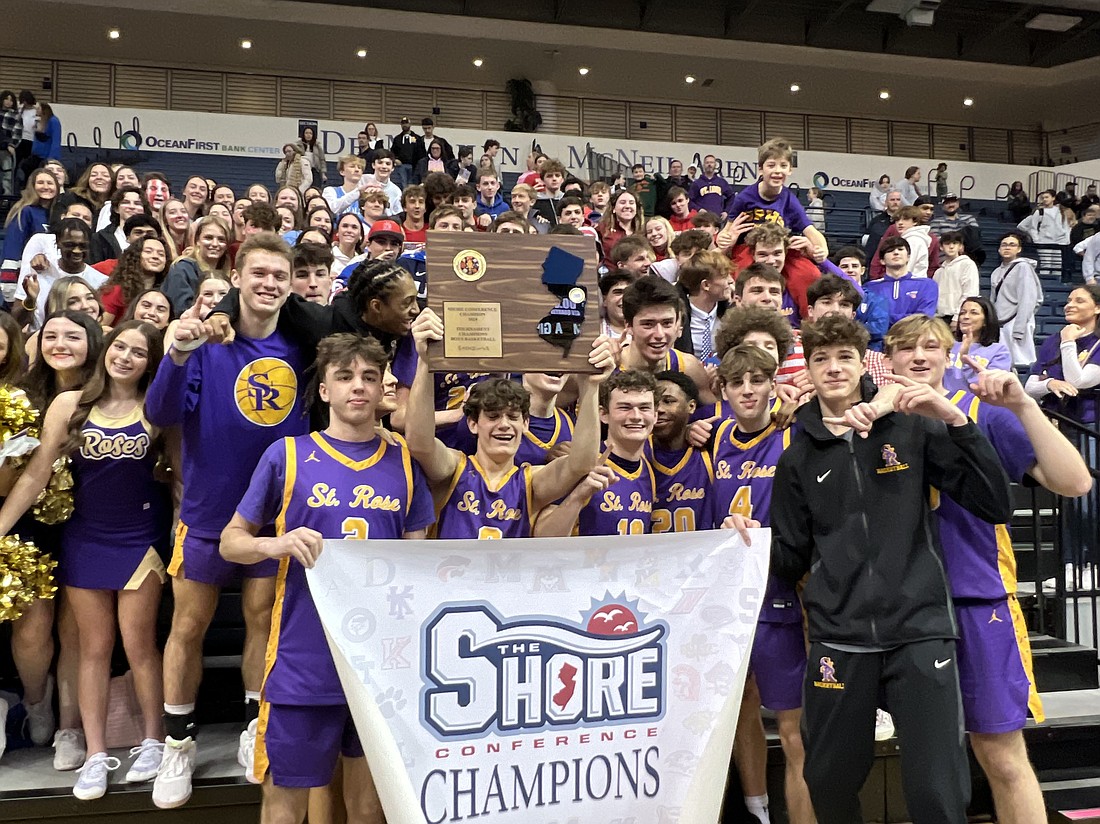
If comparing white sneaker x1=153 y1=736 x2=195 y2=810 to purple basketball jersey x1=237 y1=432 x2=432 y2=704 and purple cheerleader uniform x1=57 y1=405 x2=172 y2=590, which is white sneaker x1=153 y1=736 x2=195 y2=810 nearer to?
purple cheerleader uniform x1=57 y1=405 x2=172 y2=590

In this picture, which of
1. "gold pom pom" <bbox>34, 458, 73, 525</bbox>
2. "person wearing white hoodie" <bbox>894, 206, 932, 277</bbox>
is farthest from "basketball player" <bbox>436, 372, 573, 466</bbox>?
"person wearing white hoodie" <bbox>894, 206, 932, 277</bbox>

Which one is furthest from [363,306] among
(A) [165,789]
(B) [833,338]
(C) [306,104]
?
(C) [306,104]

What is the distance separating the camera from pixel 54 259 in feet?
20.3

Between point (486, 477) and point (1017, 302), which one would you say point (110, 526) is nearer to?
point (486, 477)

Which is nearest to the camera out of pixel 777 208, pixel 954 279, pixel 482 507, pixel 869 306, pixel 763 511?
pixel 482 507

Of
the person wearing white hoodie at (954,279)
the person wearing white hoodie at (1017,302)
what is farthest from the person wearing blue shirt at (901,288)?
the person wearing white hoodie at (1017,302)

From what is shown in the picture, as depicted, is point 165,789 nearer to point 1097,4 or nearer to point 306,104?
point 306,104

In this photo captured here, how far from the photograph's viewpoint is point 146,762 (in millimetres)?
3506

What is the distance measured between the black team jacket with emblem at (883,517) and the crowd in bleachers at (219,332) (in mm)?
316

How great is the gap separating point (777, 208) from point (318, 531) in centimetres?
412

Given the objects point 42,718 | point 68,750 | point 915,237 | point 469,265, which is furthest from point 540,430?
point 915,237

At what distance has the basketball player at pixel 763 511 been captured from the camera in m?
3.47

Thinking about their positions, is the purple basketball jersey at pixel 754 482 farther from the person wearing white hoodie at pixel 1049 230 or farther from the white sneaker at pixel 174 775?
the person wearing white hoodie at pixel 1049 230

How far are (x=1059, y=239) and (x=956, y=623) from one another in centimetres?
1406
